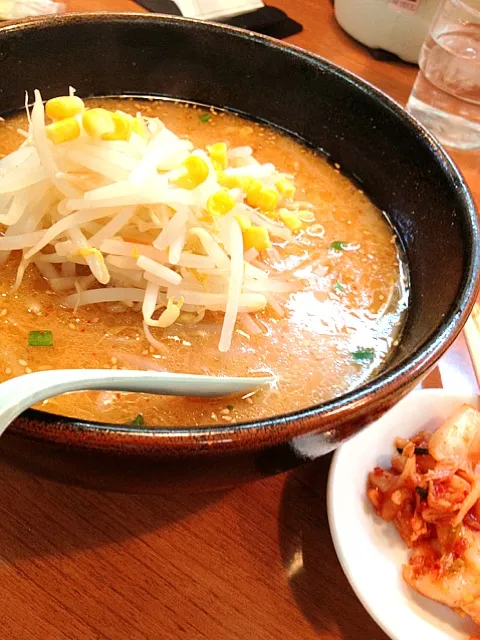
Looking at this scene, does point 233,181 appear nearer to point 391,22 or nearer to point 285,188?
point 285,188

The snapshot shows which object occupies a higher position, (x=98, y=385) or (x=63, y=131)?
(x=63, y=131)

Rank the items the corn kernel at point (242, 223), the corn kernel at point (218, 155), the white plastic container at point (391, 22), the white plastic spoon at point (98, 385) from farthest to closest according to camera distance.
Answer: the white plastic container at point (391, 22)
the corn kernel at point (218, 155)
the corn kernel at point (242, 223)
the white plastic spoon at point (98, 385)

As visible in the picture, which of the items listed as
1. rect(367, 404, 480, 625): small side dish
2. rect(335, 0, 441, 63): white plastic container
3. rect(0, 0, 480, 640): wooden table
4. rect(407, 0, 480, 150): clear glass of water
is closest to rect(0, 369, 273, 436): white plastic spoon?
rect(0, 0, 480, 640): wooden table

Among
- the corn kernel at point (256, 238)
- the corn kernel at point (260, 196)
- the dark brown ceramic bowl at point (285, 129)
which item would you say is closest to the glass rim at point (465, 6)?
the dark brown ceramic bowl at point (285, 129)

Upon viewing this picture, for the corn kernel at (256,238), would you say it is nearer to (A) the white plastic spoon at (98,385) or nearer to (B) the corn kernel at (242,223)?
(B) the corn kernel at (242,223)

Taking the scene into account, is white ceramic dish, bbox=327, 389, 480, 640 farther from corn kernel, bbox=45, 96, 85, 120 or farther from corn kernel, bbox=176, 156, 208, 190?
corn kernel, bbox=45, 96, 85, 120

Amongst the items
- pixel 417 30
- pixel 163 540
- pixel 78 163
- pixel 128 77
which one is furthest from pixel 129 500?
pixel 417 30

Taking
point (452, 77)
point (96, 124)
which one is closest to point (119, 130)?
point (96, 124)

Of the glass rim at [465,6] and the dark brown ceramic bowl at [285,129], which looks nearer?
the dark brown ceramic bowl at [285,129]
